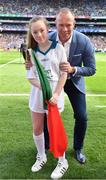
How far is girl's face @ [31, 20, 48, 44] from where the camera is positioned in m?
4.99

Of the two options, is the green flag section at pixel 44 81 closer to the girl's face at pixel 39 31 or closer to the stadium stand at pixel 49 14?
the girl's face at pixel 39 31

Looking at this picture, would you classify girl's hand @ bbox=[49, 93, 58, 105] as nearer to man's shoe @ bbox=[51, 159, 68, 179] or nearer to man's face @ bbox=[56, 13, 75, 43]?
man's face @ bbox=[56, 13, 75, 43]

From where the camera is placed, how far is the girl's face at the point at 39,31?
4.99 meters

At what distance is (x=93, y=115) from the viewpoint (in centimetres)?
955

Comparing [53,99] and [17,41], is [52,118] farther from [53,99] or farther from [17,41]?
[17,41]

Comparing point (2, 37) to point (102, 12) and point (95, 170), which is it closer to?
point (102, 12)

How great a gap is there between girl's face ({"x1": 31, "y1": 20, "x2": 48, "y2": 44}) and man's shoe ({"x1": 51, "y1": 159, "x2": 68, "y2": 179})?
1570 mm

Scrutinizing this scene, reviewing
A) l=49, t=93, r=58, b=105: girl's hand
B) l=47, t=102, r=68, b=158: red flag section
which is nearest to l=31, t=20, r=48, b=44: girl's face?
l=49, t=93, r=58, b=105: girl's hand

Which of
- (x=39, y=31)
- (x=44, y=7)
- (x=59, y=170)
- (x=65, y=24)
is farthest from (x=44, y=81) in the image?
(x=44, y=7)

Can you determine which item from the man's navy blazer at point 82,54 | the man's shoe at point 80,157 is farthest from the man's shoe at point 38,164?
the man's navy blazer at point 82,54

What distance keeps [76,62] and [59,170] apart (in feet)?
4.55

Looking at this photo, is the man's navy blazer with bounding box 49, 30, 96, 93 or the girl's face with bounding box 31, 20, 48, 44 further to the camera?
the man's navy blazer with bounding box 49, 30, 96, 93

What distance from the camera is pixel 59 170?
5461 millimetres

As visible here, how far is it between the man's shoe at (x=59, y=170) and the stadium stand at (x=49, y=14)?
5958cm
